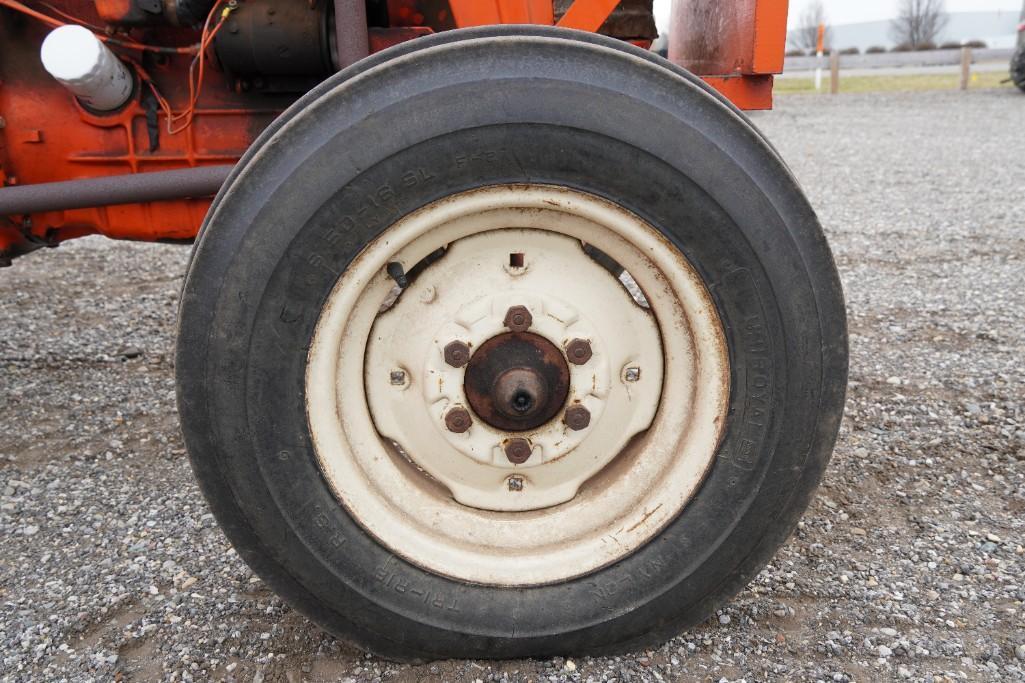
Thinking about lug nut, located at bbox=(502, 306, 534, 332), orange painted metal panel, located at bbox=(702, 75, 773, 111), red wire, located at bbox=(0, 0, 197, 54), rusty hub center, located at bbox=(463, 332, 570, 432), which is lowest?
rusty hub center, located at bbox=(463, 332, 570, 432)

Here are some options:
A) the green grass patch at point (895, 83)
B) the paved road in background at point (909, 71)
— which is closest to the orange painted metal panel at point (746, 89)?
the green grass patch at point (895, 83)

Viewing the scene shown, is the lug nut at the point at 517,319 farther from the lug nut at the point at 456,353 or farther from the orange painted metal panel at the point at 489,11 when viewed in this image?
the orange painted metal panel at the point at 489,11

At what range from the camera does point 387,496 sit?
6.23ft

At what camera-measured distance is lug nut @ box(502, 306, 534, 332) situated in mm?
1857

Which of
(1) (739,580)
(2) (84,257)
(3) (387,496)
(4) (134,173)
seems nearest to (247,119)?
(4) (134,173)

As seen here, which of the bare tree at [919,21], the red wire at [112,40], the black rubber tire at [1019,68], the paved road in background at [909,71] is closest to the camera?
the red wire at [112,40]

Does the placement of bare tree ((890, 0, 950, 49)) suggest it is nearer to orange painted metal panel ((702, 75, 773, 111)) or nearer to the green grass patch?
the green grass patch

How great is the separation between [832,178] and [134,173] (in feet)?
25.2

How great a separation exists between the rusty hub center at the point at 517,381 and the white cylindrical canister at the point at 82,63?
4.53 feet

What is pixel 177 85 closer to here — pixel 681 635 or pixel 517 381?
pixel 517 381

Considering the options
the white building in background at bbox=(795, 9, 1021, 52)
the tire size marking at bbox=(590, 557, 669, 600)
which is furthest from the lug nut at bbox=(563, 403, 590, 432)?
the white building in background at bbox=(795, 9, 1021, 52)

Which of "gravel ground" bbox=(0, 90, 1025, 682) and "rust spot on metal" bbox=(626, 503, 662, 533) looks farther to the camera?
"gravel ground" bbox=(0, 90, 1025, 682)

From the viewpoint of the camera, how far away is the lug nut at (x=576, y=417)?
1.89m

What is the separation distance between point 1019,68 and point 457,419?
18495 millimetres
